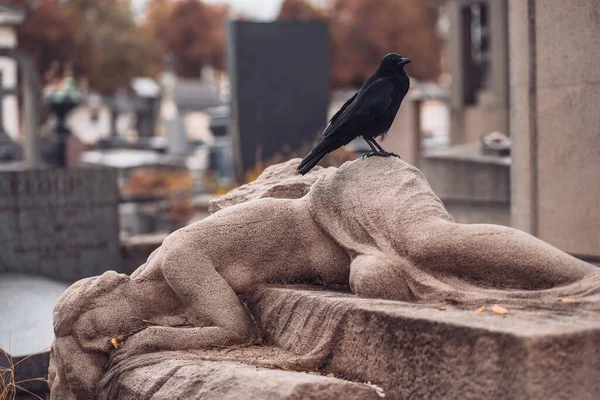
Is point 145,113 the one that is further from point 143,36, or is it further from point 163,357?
point 163,357

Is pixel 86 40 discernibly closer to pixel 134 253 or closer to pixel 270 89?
pixel 270 89

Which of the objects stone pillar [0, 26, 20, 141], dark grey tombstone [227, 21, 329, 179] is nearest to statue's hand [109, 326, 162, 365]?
dark grey tombstone [227, 21, 329, 179]

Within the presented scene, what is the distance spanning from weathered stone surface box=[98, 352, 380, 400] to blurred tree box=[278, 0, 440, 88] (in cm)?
4864

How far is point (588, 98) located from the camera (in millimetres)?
6766

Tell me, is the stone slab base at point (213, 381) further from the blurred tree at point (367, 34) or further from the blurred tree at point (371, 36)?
the blurred tree at point (371, 36)

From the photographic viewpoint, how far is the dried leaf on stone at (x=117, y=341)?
519cm

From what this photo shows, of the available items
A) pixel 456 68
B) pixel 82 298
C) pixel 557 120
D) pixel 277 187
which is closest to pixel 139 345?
pixel 82 298

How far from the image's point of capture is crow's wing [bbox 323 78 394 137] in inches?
206

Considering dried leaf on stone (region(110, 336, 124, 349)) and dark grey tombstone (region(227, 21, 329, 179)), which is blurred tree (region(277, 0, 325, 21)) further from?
dried leaf on stone (region(110, 336, 124, 349))

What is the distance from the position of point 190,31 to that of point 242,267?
6787 centimetres

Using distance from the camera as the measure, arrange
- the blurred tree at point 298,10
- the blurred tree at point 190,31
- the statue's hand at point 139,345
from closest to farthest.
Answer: the statue's hand at point 139,345, the blurred tree at point 298,10, the blurred tree at point 190,31

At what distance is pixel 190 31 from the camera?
71500 millimetres

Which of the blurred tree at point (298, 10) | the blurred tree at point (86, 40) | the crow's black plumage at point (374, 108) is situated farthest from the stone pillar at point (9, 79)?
the crow's black plumage at point (374, 108)

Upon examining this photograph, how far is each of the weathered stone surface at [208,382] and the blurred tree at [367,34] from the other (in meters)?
48.6
